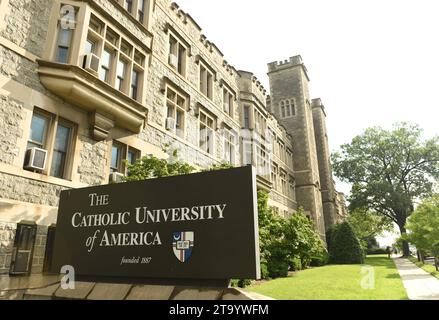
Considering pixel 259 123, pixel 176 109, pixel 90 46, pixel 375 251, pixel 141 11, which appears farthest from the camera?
pixel 375 251

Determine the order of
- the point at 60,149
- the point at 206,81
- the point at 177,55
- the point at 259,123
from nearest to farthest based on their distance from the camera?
the point at 60,149 → the point at 177,55 → the point at 206,81 → the point at 259,123

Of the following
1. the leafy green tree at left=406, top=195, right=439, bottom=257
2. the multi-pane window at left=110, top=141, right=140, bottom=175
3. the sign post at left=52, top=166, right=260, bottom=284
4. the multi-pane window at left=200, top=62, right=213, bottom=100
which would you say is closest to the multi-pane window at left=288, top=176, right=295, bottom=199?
the leafy green tree at left=406, top=195, right=439, bottom=257

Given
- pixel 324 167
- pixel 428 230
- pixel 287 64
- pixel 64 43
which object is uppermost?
pixel 287 64

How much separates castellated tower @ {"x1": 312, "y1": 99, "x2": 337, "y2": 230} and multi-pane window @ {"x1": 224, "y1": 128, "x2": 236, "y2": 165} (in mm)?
22093

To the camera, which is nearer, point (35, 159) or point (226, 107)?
point (35, 159)

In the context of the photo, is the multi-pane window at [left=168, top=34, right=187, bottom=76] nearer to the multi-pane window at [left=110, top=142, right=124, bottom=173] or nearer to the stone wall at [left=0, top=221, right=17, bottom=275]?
the multi-pane window at [left=110, top=142, right=124, bottom=173]

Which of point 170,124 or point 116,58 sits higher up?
point 116,58

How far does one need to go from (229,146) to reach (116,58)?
10115mm

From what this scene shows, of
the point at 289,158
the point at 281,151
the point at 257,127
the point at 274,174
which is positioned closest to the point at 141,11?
the point at 257,127

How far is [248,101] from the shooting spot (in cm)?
A: 2227

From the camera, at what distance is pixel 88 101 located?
9.09 m

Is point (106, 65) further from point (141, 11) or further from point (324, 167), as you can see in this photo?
point (324, 167)
